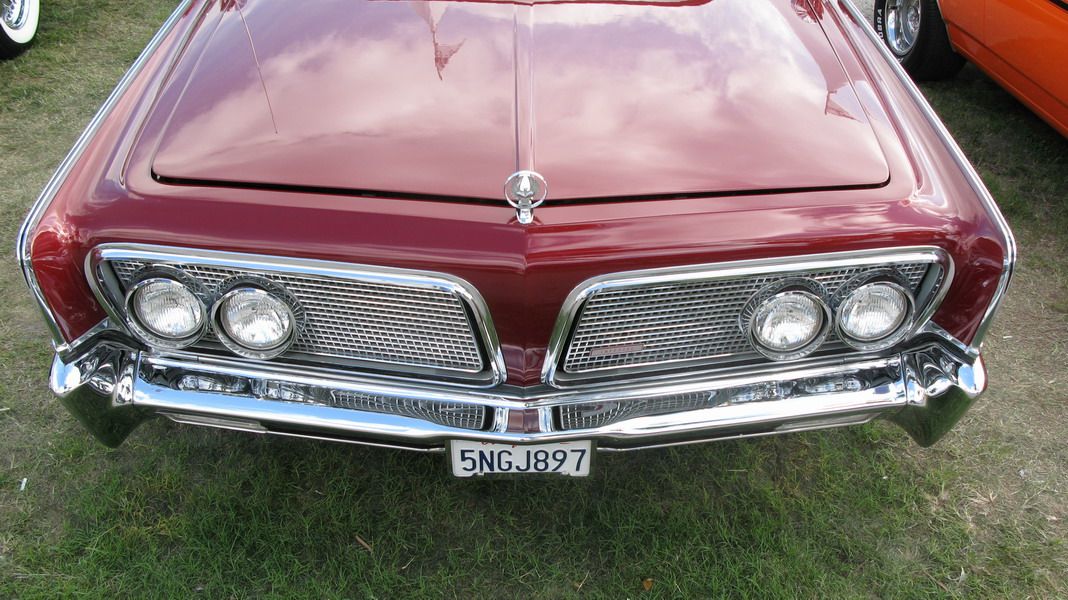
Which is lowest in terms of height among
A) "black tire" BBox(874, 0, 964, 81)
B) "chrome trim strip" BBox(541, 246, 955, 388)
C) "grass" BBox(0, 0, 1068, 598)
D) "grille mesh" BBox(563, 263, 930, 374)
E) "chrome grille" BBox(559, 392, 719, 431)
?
"grass" BBox(0, 0, 1068, 598)

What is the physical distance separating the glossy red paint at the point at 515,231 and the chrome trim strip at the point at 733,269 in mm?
16

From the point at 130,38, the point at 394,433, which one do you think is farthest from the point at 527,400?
the point at 130,38

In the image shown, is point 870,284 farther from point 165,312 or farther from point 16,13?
point 16,13

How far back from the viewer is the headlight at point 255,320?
1828mm

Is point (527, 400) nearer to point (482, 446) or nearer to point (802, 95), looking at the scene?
point (482, 446)

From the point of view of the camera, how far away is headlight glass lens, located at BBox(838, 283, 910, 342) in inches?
74.2

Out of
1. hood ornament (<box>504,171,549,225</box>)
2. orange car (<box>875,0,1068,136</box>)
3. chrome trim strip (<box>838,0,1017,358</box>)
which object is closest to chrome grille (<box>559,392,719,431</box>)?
hood ornament (<box>504,171,549,225</box>)

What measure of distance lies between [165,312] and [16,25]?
4.06 m

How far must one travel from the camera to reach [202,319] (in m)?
1.88

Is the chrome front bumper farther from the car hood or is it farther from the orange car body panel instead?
→ the orange car body panel

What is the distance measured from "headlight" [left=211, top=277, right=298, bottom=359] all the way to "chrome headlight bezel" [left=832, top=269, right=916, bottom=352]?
1.27 m

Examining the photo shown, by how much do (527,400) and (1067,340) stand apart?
93.4 inches

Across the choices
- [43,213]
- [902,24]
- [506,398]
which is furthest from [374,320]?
[902,24]

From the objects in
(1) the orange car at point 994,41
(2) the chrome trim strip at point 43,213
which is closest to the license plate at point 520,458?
(2) the chrome trim strip at point 43,213
